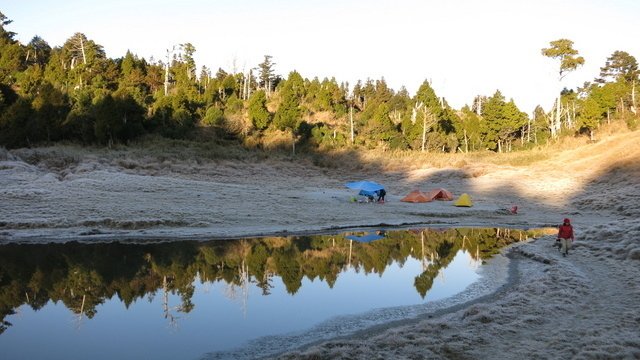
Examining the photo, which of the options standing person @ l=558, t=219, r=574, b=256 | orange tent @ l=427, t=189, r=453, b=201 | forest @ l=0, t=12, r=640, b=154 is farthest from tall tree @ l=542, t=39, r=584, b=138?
standing person @ l=558, t=219, r=574, b=256

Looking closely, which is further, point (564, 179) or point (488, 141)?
point (488, 141)

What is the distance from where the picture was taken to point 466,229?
3061 centimetres

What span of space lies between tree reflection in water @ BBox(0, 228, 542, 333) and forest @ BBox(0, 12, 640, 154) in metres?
36.5

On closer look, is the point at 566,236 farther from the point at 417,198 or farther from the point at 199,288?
the point at 417,198

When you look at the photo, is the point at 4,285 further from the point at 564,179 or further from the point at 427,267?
the point at 564,179

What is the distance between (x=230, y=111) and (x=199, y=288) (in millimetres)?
58420

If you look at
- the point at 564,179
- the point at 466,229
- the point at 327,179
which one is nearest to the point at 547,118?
the point at 564,179

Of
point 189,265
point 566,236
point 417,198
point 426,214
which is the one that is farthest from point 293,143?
point 566,236

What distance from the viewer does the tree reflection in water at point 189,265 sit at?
1499cm

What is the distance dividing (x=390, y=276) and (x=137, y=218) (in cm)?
1698

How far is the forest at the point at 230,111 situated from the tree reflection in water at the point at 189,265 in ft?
120

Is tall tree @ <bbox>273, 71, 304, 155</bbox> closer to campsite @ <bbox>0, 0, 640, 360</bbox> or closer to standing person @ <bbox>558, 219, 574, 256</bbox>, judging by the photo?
campsite @ <bbox>0, 0, 640, 360</bbox>

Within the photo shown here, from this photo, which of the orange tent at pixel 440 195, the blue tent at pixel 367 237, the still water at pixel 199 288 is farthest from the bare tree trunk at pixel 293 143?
the still water at pixel 199 288

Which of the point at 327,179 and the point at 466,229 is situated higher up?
the point at 327,179
